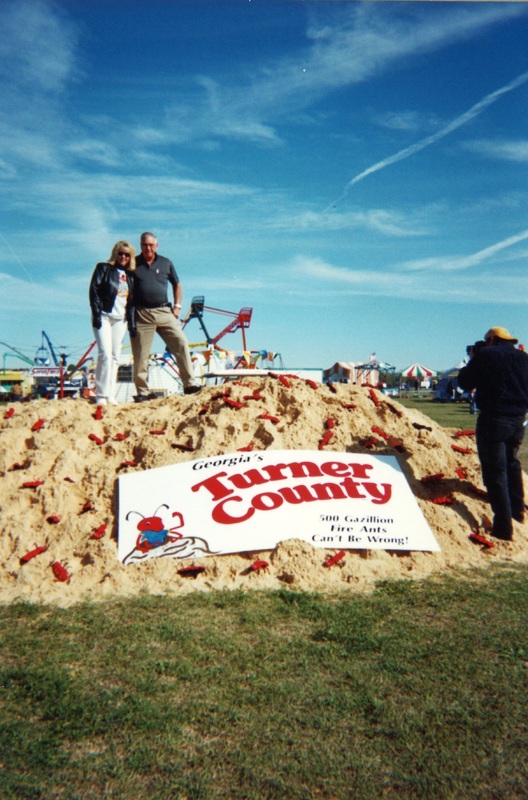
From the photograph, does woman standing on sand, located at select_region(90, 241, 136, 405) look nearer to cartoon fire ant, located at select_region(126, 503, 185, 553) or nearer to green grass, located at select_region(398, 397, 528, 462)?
cartoon fire ant, located at select_region(126, 503, 185, 553)

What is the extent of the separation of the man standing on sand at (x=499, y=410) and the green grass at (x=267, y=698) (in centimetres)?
132

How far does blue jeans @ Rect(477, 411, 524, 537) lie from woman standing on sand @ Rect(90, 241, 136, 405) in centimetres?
431

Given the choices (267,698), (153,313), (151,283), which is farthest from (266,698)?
(151,283)

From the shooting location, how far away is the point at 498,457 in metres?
5.45

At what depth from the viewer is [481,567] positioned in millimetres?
5137

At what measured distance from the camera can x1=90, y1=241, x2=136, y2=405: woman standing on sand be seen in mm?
7086

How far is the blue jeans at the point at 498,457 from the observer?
17.9 ft

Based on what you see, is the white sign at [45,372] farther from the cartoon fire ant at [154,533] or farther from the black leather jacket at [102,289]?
the cartoon fire ant at [154,533]

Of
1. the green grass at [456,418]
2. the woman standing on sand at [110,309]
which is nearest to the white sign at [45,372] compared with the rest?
the green grass at [456,418]

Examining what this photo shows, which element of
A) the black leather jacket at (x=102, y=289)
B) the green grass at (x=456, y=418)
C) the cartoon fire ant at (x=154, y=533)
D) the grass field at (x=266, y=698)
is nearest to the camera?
the grass field at (x=266, y=698)

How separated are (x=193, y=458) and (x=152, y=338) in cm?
255

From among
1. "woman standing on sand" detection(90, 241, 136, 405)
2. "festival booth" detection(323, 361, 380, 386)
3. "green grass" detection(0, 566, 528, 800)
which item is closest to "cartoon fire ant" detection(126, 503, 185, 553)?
"green grass" detection(0, 566, 528, 800)

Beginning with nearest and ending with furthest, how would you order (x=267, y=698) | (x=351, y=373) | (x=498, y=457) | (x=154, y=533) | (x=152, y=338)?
(x=267, y=698)
(x=154, y=533)
(x=498, y=457)
(x=152, y=338)
(x=351, y=373)

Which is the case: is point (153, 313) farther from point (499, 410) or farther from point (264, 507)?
point (499, 410)
